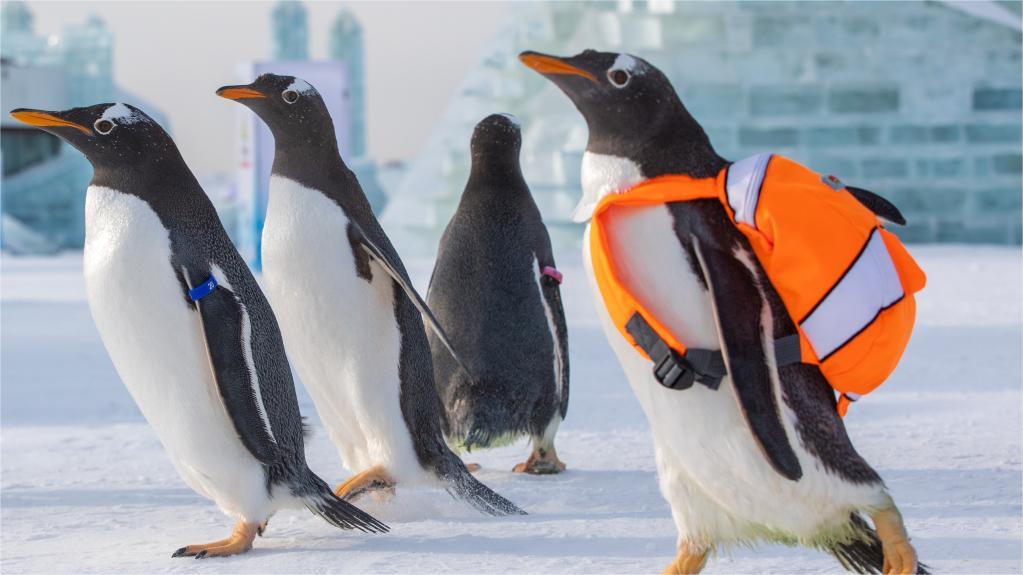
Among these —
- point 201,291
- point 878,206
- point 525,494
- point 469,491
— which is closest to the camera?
point 878,206

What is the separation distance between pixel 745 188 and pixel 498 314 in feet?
5.36

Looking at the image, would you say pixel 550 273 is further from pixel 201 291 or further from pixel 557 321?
pixel 201 291

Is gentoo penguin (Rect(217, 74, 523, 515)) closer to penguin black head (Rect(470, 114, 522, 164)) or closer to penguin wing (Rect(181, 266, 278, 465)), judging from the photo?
penguin wing (Rect(181, 266, 278, 465))

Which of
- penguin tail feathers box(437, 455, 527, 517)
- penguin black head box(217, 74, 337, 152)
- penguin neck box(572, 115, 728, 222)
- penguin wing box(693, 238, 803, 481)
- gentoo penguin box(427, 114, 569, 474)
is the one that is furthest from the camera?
gentoo penguin box(427, 114, 569, 474)

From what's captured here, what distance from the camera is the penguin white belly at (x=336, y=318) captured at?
2.70 m

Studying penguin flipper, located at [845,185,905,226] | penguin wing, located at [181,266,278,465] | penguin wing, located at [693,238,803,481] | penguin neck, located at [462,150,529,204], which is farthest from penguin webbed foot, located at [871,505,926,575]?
penguin neck, located at [462,150,529,204]

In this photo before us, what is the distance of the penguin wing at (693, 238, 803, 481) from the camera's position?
1.78 meters

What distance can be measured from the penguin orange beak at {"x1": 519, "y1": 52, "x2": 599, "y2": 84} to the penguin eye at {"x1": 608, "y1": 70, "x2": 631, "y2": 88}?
0.03m

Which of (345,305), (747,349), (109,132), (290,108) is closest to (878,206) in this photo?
(747,349)

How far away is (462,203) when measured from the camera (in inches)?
137

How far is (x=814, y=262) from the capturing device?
1786mm

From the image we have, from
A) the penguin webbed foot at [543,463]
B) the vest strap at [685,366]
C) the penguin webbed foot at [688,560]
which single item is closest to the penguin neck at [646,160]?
the vest strap at [685,366]

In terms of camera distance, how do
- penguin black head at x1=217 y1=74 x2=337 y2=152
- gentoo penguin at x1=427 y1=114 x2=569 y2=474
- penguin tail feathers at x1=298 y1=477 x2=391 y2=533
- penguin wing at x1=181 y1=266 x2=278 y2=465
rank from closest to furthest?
penguin wing at x1=181 y1=266 x2=278 y2=465 < penguin tail feathers at x1=298 y1=477 x2=391 y2=533 < penguin black head at x1=217 y1=74 x2=337 y2=152 < gentoo penguin at x1=427 y1=114 x2=569 y2=474

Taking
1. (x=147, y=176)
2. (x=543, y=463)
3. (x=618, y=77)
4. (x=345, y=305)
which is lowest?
(x=543, y=463)
